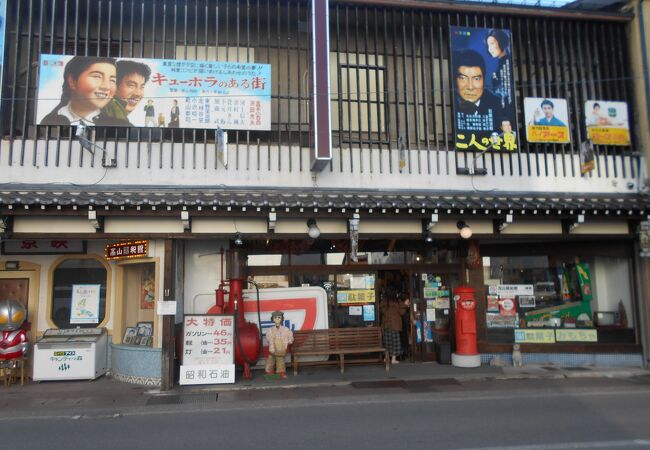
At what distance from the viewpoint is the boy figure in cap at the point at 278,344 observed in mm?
10867

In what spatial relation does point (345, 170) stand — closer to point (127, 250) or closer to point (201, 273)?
point (201, 273)

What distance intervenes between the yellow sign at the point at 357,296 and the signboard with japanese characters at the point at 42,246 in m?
6.12

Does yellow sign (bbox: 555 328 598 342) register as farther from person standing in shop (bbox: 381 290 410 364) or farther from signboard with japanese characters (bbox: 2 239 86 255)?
signboard with japanese characters (bbox: 2 239 86 255)

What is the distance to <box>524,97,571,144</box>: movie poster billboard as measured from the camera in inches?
510

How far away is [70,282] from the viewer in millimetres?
11594

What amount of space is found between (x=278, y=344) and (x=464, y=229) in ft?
15.5

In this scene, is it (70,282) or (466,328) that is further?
(466,328)

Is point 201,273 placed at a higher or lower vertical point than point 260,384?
higher

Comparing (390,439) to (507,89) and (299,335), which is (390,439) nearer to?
(299,335)

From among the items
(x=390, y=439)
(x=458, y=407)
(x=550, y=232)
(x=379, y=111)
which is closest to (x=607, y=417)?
(x=458, y=407)

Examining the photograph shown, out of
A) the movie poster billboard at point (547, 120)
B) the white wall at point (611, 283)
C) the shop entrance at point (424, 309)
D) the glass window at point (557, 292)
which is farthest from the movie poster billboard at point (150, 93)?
the white wall at point (611, 283)

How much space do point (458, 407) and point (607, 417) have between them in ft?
7.12

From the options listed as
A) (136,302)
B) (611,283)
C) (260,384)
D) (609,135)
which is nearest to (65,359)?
(136,302)

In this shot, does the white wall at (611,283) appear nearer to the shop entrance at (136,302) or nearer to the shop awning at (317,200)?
the shop awning at (317,200)
